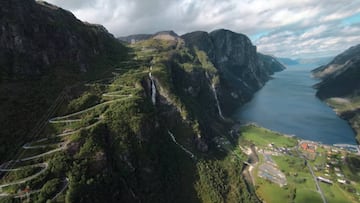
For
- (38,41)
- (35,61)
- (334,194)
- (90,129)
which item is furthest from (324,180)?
(38,41)

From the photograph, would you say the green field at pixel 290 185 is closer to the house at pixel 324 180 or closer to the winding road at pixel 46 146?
the house at pixel 324 180

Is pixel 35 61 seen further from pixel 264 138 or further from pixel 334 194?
pixel 334 194

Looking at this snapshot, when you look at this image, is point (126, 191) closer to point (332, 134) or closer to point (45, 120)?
point (45, 120)

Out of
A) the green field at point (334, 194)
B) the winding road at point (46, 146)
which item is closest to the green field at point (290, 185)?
the green field at point (334, 194)

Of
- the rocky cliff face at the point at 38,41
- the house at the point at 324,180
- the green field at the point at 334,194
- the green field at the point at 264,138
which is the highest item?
the rocky cliff face at the point at 38,41

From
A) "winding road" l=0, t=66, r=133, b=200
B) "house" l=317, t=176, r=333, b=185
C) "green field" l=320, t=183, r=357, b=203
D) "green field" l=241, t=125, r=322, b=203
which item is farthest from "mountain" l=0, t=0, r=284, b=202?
"house" l=317, t=176, r=333, b=185

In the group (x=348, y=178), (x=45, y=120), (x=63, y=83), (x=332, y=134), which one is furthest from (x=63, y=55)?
(x=332, y=134)
